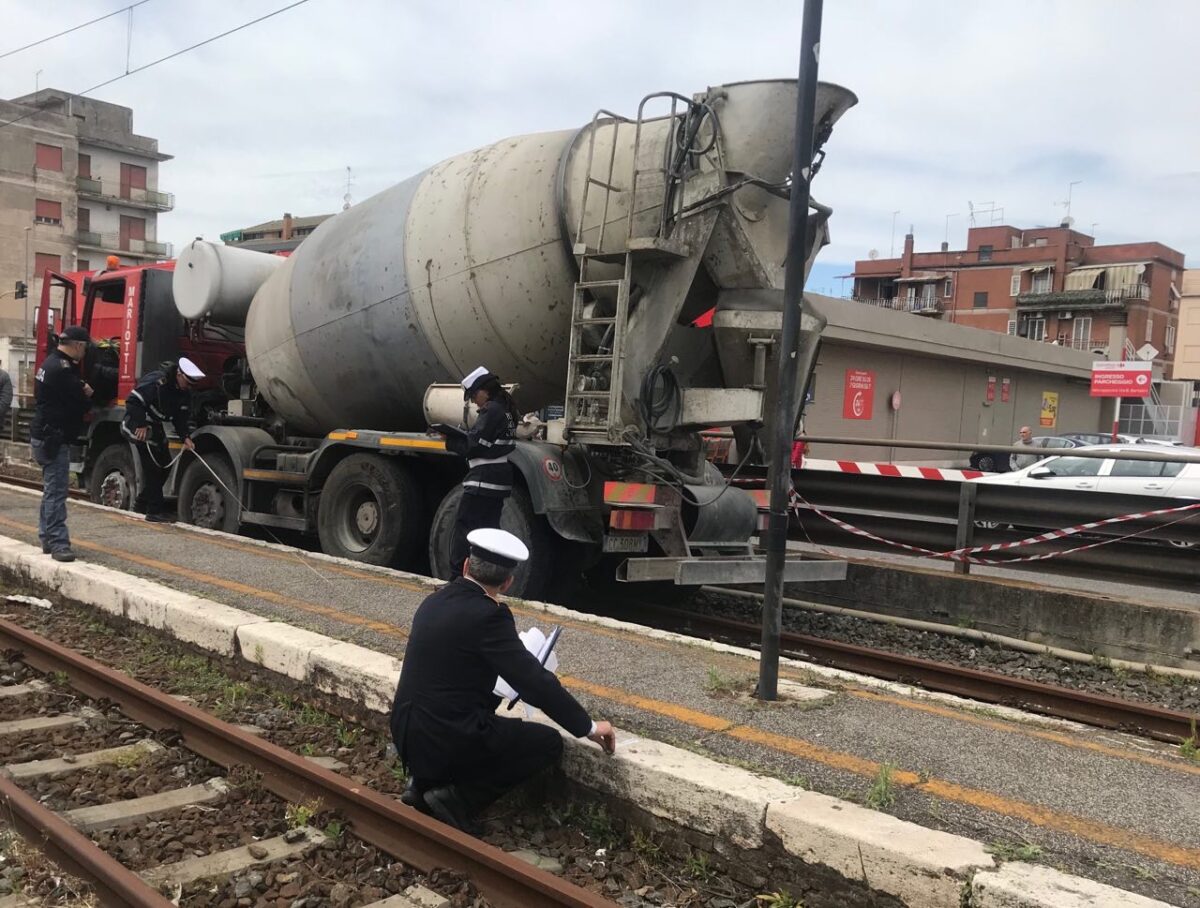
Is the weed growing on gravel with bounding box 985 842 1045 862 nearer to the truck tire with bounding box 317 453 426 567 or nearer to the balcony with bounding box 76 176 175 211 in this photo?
the truck tire with bounding box 317 453 426 567

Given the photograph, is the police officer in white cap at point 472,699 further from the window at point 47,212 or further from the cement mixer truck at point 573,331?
the window at point 47,212

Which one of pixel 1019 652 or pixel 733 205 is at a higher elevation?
pixel 733 205

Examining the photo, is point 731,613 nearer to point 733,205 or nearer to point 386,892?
point 733,205

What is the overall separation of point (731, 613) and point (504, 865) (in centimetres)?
569

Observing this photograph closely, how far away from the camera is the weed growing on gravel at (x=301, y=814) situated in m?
3.93

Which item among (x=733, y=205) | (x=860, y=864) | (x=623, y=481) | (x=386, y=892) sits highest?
(x=733, y=205)

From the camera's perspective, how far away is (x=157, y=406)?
10.2 m

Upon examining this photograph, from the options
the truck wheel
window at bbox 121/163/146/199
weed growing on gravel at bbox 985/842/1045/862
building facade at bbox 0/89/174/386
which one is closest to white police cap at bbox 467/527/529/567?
weed growing on gravel at bbox 985/842/1045/862

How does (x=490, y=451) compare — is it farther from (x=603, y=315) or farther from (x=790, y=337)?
(x=790, y=337)

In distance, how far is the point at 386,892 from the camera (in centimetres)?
346

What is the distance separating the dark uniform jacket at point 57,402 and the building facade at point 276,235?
2.92 metres

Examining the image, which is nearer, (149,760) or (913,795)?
(913,795)

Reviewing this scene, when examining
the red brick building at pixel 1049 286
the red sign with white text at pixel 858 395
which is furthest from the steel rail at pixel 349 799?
the red brick building at pixel 1049 286

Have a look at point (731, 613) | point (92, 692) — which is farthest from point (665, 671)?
point (731, 613)
